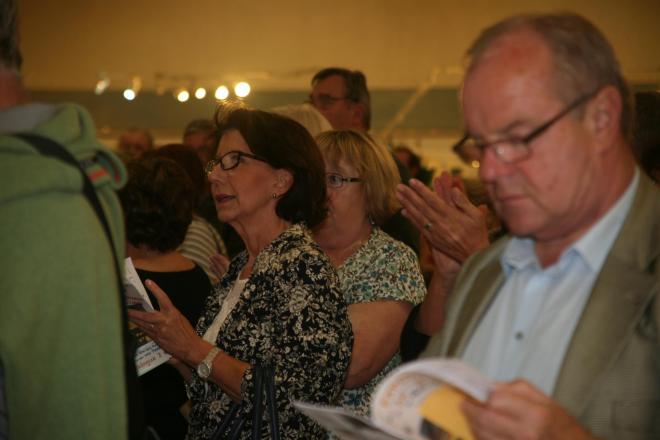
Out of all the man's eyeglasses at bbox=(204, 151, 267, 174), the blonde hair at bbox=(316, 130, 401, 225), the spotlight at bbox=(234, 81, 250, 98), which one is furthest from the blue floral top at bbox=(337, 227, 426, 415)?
the spotlight at bbox=(234, 81, 250, 98)

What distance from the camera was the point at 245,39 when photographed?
9.70m

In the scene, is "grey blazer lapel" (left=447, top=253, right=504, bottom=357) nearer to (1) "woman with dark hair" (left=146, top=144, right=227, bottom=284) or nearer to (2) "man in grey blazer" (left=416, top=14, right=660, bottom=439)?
(2) "man in grey blazer" (left=416, top=14, right=660, bottom=439)

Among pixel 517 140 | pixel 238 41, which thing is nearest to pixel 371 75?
pixel 238 41

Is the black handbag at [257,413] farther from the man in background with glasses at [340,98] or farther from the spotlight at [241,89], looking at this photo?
the spotlight at [241,89]

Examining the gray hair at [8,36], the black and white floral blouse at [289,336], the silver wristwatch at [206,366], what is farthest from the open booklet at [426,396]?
the silver wristwatch at [206,366]

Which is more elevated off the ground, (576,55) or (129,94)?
(576,55)

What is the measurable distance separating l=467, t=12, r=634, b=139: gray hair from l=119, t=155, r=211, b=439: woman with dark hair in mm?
1896

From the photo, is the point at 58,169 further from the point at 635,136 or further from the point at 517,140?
the point at 635,136

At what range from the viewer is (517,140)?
1492mm

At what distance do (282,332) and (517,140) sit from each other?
3.87ft

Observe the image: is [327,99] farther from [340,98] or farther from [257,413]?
[257,413]

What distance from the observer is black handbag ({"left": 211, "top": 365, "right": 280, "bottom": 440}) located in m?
2.31

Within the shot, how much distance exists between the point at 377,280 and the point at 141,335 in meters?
0.83

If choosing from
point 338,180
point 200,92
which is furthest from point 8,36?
point 200,92
